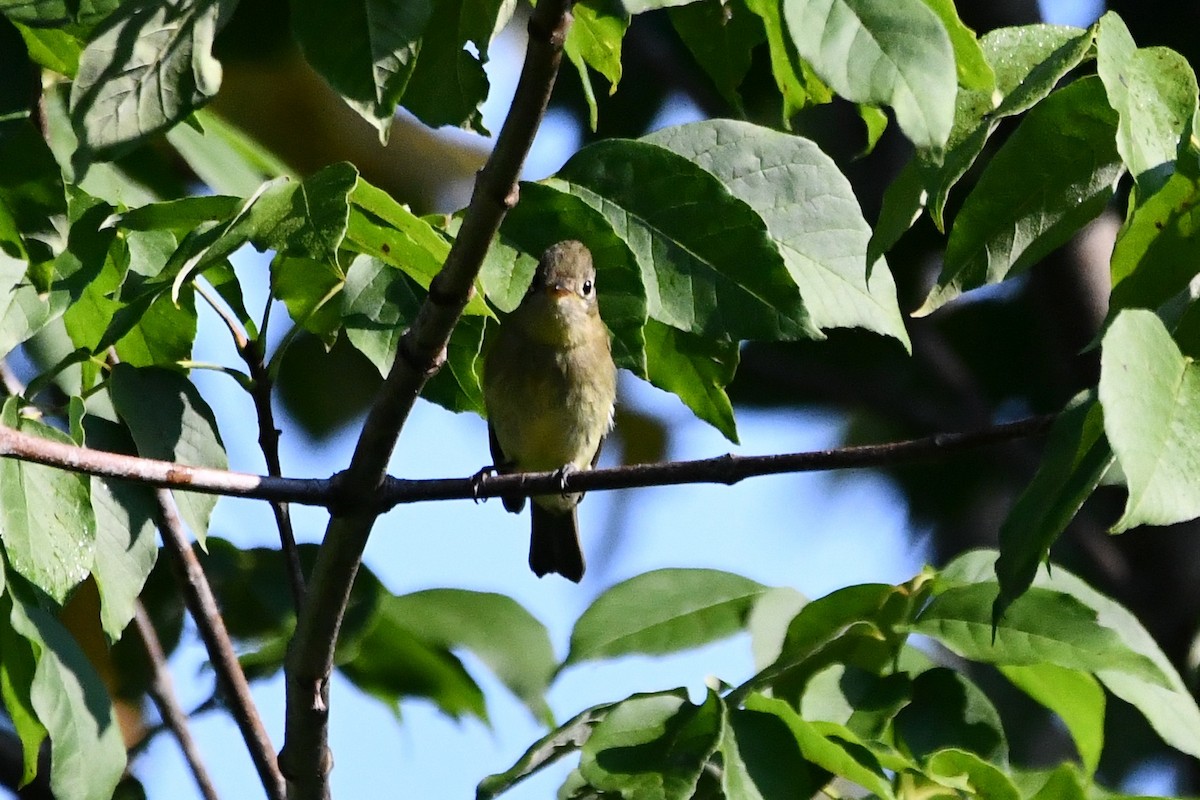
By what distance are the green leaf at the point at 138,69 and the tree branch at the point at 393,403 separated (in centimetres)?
43

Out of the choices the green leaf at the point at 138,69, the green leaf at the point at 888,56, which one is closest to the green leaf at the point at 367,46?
the green leaf at the point at 138,69

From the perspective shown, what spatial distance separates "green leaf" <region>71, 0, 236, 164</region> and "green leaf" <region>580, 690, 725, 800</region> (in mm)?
1391

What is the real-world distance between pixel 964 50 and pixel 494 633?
2175mm

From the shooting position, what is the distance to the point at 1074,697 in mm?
3209

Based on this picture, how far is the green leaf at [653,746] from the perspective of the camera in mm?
2754

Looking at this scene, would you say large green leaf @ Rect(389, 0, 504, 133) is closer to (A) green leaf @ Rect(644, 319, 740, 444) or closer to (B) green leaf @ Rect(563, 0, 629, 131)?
(B) green leaf @ Rect(563, 0, 629, 131)

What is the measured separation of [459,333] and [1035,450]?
429 centimetres

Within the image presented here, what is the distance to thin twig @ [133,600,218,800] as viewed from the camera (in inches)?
159

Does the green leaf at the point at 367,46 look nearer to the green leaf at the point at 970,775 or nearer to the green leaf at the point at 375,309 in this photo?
the green leaf at the point at 375,309

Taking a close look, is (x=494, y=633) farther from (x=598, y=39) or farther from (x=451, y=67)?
(x=451, y=67)

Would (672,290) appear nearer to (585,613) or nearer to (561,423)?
(585,613)

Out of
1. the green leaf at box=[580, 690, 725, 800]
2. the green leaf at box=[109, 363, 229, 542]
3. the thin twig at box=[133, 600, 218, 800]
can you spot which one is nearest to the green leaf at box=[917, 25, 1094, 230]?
the green leaf at box=[580, 690, 725, 800]

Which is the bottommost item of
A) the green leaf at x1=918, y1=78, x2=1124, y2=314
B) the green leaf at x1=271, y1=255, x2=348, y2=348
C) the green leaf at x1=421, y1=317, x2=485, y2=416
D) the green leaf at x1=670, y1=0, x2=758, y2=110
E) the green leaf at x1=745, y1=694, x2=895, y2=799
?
the green leaf at x1=745, y1=694, x2=895, y2=799

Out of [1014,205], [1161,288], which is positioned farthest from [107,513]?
[1161,288]
